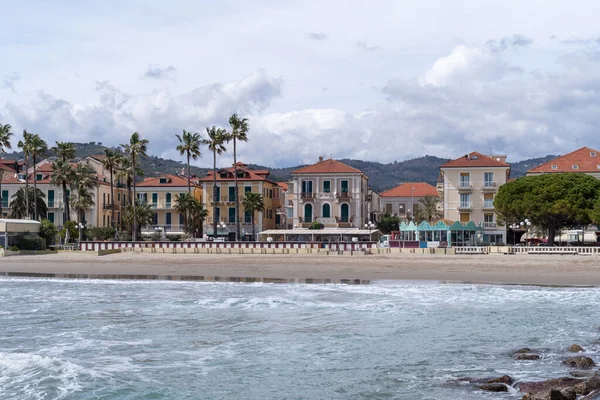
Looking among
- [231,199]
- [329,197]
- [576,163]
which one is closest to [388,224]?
[329,197]

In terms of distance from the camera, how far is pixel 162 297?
30.8 meters

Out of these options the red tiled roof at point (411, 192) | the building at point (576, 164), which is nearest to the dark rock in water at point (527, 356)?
Answer: the building at point (576, 164)

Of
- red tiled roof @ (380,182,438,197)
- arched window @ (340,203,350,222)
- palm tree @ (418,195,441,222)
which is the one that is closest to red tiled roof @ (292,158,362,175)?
arched window @ (340,203,350,222)

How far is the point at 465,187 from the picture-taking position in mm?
70375

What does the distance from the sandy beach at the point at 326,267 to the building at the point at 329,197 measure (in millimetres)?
21431

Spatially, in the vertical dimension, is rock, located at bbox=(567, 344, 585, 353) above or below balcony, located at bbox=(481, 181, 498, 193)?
below

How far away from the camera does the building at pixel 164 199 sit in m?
78.7

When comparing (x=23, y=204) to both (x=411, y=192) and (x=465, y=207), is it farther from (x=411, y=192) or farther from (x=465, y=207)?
(x=411, y=192)

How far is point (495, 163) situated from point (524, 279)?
114 ft

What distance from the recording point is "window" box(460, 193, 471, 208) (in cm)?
7044

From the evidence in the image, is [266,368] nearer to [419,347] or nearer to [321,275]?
[419,347]

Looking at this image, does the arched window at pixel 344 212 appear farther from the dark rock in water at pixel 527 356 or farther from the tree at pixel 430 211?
the dark rock in water at pixel 527 356

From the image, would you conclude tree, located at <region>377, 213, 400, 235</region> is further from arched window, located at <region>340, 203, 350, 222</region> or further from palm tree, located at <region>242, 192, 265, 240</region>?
palm tree, located at <region>242, 192, 265, 240</region>

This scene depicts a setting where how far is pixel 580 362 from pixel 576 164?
60.7 meters
